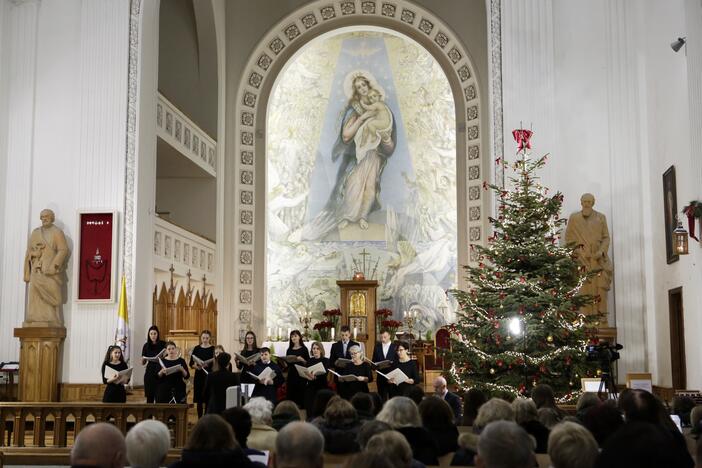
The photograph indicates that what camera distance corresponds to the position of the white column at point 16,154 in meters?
16.4

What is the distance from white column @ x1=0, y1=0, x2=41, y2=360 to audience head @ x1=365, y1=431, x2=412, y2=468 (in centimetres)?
1294

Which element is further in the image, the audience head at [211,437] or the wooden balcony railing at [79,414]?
the wooden balcony railing at [79,414]

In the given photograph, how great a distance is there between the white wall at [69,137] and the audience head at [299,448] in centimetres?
1170

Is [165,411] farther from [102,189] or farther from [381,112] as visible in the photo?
[381,112]

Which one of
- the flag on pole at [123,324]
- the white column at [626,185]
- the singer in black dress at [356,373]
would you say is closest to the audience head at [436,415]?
the singer in black dress at [356,373]

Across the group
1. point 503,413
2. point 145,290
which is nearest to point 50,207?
point 145,290

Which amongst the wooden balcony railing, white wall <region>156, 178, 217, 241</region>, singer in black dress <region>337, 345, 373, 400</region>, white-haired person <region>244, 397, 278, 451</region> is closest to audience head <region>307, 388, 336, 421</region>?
white-haired person <region>244, 397, 278, 451</region>

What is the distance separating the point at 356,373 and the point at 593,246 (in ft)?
15.0

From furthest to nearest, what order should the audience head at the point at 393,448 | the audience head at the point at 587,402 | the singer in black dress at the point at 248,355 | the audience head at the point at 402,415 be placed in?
the singer in black dress at the point at 248,355 < the audience head at the point at 587,402 < the audience head at the point at 402,415 < the audience head at the point at 393,448

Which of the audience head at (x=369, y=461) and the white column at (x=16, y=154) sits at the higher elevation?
the white column at (x=16, y=154)

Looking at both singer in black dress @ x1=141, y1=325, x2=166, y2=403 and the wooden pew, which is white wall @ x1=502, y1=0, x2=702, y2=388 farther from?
the wooden pew

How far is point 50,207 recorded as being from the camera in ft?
54.2

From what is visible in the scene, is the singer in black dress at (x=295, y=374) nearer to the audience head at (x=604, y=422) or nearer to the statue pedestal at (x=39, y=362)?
the statue pedestal at (x=39, y=362)

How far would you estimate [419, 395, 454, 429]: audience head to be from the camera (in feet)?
22.6
